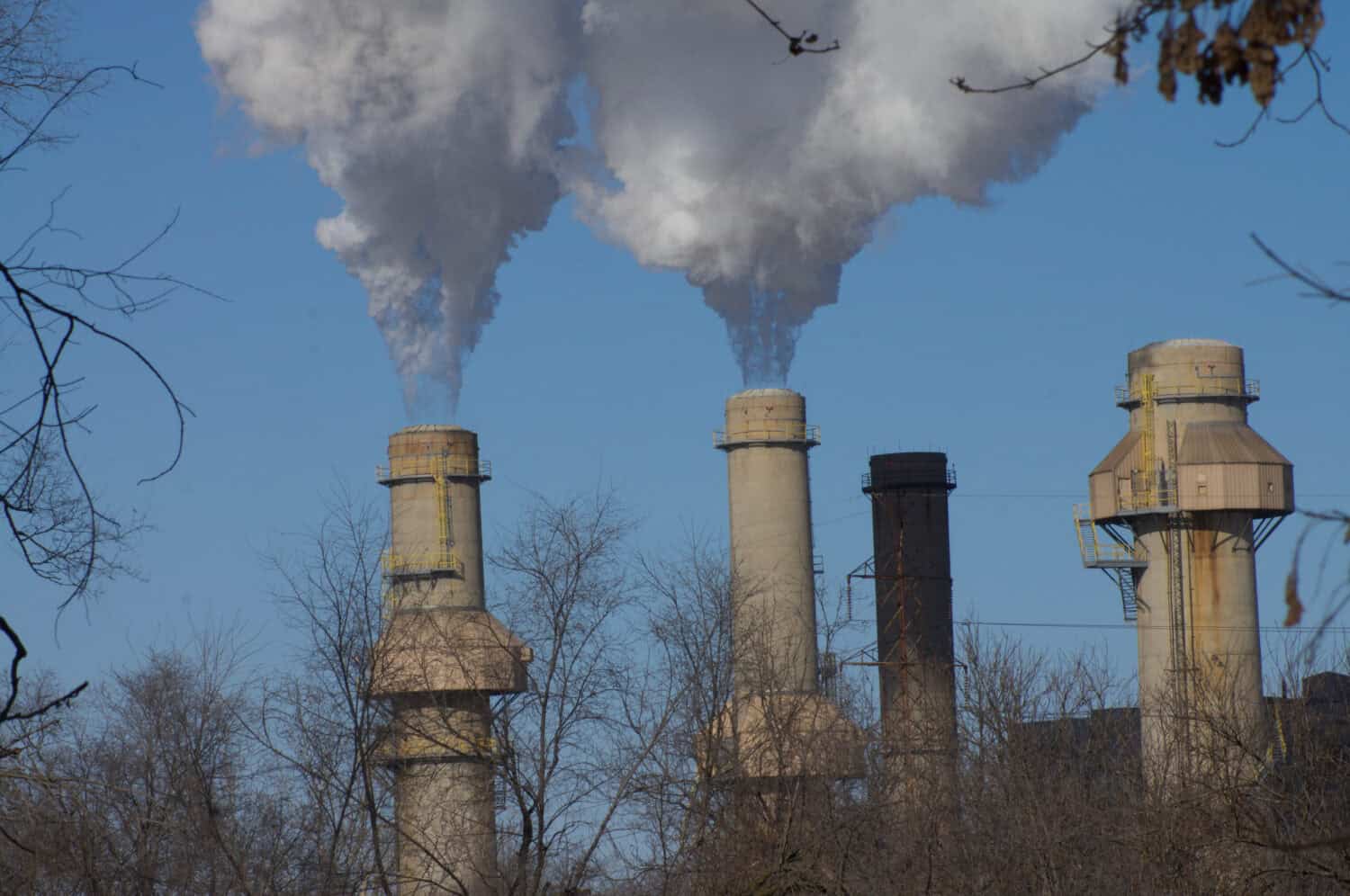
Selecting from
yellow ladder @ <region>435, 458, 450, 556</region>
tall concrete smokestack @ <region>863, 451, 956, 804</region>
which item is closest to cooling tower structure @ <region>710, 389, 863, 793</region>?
tall concrete smokestack @ <region>863, 451, 956, 804</region>

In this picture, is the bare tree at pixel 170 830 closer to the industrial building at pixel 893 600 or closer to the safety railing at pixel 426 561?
the industrial building at pixel 893 600

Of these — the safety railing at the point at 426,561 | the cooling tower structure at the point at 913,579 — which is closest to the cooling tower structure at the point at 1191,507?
the cooling tower structure at the point at 913,579

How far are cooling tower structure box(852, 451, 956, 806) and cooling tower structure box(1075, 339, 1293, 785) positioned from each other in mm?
5280

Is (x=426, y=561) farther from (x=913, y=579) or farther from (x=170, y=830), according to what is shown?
(x=170, y=830)

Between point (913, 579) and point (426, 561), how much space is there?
1250cm

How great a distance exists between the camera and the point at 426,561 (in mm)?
54344

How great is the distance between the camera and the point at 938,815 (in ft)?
102

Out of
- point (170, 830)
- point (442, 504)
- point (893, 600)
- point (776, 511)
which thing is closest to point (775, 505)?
point (776, 511)

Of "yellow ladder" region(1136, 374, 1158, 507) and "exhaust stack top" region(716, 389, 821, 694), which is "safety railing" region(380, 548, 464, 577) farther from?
"yellow ladder" region(1136, 374, 1158, 507)

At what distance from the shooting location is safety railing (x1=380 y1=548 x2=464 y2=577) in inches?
2132

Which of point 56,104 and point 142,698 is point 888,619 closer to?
point 142,698

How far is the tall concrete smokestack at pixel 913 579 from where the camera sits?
53188 millimetres

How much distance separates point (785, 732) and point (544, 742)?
14.1 feet

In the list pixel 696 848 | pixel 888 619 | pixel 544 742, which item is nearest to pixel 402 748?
pixel 544 742
